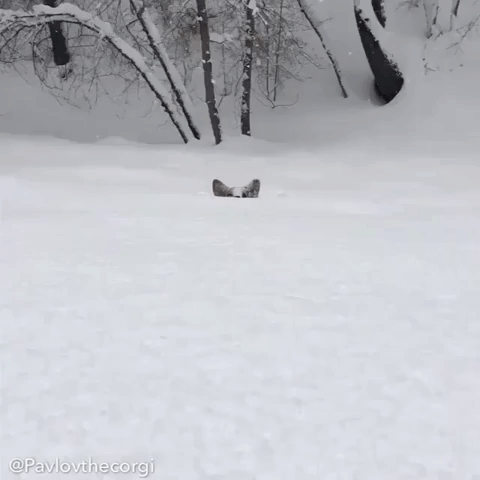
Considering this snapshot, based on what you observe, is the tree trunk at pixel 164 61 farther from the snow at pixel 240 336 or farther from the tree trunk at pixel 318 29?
the snow at pixel 240 336

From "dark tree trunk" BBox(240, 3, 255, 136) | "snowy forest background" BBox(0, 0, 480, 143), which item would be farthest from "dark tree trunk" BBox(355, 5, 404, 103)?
"dark tree trunk" BBox(240, 3, 255, 136)

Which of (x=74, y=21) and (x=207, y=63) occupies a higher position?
(x=74, y=21)

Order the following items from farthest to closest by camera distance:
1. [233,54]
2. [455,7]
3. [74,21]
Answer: [455,7]
[233,54]
[74,21]

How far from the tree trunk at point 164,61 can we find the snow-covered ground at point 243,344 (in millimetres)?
7422

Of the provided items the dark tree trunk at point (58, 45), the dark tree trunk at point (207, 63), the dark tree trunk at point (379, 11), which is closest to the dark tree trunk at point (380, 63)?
the dark tree trunk at point (379, 11)

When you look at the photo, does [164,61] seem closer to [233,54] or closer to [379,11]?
[233,54]

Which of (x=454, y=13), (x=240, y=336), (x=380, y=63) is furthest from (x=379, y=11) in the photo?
(x=240, y=336)

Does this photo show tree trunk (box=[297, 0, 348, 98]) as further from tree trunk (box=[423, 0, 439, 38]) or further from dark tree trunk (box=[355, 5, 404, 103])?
tree trunk (box=[423, 0, 439, 38])

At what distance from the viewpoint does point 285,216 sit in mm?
4641

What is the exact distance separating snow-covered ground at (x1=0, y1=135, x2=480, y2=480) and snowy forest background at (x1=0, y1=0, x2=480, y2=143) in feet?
24.9

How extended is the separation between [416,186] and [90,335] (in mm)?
6297

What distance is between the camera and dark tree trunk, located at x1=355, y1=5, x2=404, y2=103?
12.4m

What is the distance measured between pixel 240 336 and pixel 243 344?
0.22ft

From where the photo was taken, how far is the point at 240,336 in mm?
2049
